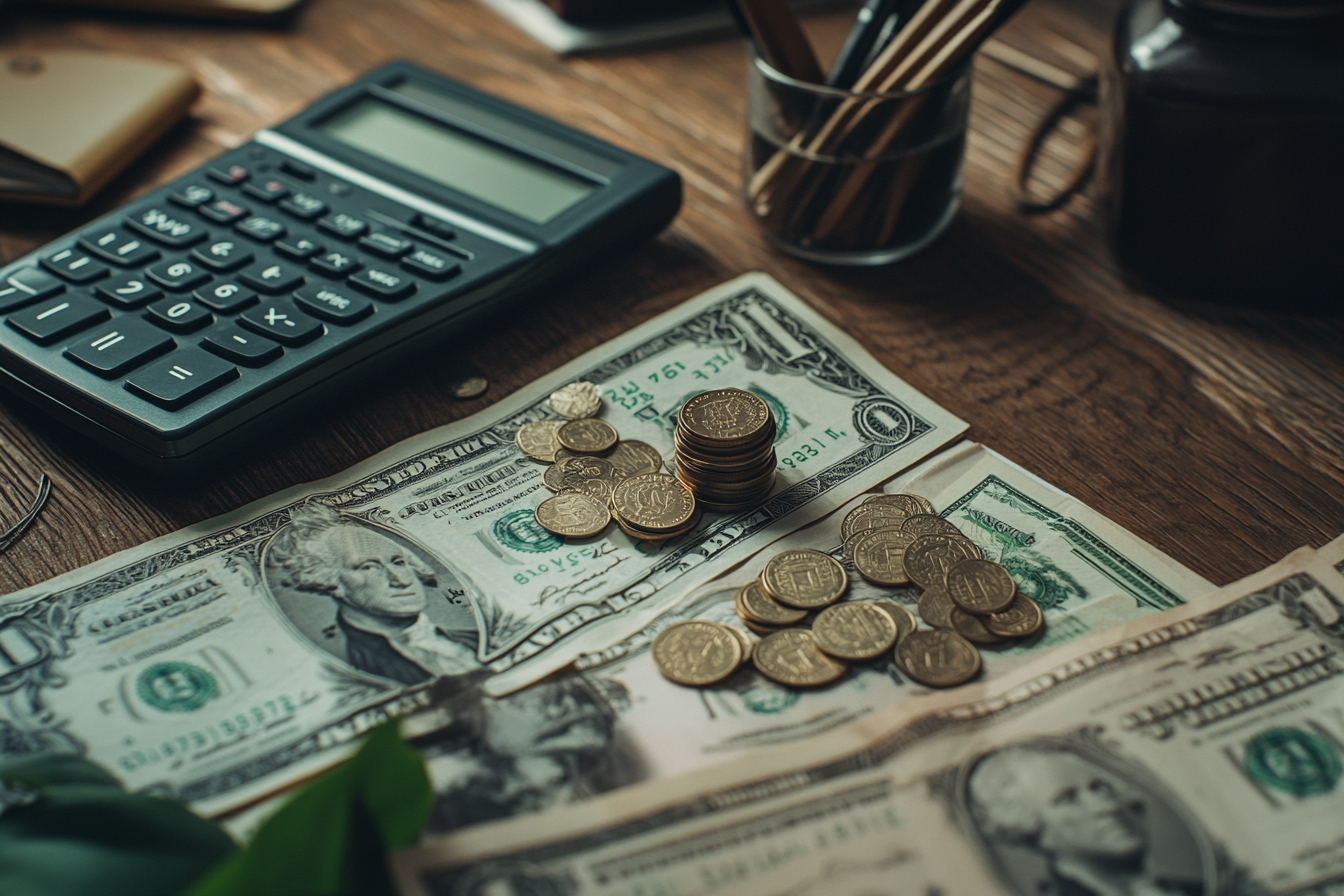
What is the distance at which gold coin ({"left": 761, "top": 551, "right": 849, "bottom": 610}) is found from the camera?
0.45 m

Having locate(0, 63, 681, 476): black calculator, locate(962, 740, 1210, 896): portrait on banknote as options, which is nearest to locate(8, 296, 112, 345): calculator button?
locate(0, 63, 681, 476): black calculator

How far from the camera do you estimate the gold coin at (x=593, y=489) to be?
A: 1.65 feet

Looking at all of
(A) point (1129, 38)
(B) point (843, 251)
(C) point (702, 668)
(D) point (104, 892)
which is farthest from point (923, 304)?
(D) point (104, 892)

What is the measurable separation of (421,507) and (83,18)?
2.06 ft

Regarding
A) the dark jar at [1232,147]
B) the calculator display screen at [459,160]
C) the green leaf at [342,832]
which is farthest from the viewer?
the calculator display screen at [459,160]

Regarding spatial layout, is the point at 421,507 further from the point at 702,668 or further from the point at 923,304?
the point at 923,304

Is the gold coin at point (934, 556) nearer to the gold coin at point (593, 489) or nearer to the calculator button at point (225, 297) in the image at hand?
the gold coin at point (593, 489)

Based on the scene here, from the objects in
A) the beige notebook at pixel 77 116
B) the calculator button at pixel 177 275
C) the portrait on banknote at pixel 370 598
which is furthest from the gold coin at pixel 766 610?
the beige notebook at pixel 77 116

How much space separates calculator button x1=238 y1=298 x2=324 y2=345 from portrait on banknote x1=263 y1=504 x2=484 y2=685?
0.27ft

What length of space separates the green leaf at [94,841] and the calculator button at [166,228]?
0.30 metres

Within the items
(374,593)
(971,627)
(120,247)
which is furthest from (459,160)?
(971,627)

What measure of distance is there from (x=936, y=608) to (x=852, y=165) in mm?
250

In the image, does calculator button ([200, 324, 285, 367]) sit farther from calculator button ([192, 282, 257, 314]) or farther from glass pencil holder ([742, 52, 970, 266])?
glass pencil holder ([742, 52, 970, 266])

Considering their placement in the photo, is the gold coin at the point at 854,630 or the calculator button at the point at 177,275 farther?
the calculator button at the point at 177,275
